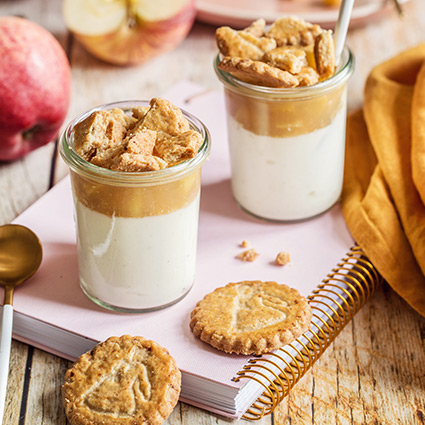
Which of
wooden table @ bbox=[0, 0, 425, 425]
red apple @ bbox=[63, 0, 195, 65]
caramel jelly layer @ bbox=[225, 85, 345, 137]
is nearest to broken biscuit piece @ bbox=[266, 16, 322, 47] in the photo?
caramel jelly layer @ bbox=[225, 85, 345, 137]

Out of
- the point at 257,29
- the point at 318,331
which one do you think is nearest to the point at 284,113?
the point at 257,29

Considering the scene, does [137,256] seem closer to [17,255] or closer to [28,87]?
[17,255]

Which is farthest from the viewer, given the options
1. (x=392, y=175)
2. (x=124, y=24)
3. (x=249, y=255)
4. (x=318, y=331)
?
(x=124, y=24)

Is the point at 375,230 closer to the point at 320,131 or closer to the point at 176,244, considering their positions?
the point at 320,131

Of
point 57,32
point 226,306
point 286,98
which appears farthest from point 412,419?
point 57,32

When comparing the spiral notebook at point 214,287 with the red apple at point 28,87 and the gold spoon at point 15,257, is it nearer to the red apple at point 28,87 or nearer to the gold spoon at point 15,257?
the gold spoon at point 15,257

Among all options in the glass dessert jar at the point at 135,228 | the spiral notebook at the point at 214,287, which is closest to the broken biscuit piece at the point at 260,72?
the glass dessert jar at the point at 135,228
